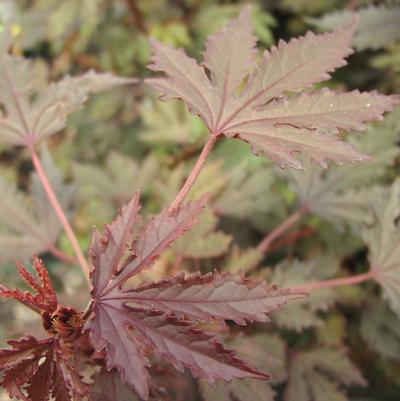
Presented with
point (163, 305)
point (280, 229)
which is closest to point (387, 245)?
point (280, 229)

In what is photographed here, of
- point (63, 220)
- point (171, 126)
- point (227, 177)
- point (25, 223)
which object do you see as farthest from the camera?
point (171, 126)

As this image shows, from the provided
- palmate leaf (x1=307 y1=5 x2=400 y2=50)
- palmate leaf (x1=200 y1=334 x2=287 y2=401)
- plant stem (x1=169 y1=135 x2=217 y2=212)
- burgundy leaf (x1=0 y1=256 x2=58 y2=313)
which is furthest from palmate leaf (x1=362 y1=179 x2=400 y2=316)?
burgundy leaf (x1=0 y1=256 x2=58 y2=313)

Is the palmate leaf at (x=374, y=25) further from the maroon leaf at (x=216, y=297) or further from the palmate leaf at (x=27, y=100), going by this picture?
the maroon leaf at (x=216, y=297)

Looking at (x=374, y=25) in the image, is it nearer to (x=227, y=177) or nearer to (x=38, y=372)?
(x=227, y=177)

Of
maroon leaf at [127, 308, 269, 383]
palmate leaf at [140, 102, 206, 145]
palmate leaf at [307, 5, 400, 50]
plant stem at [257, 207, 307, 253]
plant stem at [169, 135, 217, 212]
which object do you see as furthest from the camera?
palmate leaf at [140, 102, 206, 145]

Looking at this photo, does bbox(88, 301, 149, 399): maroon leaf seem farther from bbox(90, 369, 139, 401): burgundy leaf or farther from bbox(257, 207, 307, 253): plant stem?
bbox(257, 207, 307, 253): plant stem

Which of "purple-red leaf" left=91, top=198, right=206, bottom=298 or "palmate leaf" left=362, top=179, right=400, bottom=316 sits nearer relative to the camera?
"purple-red leaf" left=91, top=198, right=206, bottom=298
